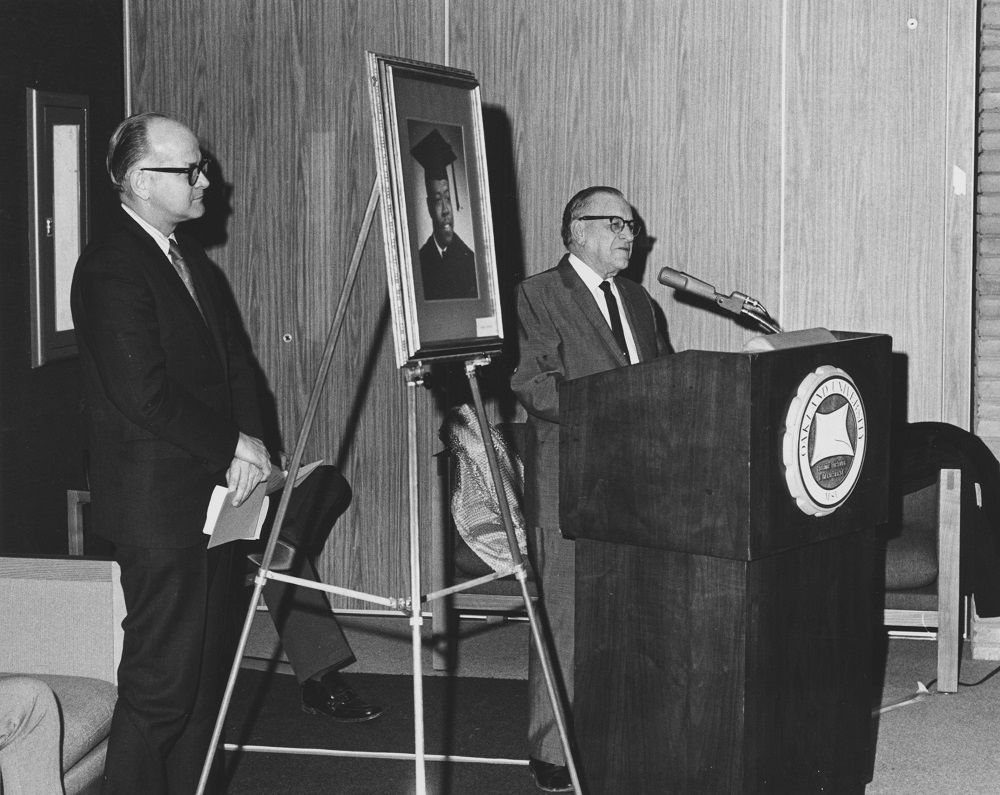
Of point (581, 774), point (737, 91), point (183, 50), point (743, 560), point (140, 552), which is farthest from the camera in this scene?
point (183, 50)

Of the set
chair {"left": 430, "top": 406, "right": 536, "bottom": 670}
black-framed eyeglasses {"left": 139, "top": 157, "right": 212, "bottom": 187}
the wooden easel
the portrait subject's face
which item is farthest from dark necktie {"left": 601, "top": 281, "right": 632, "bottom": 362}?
black-framed eyeglasses {"left": 139, "top": 157, "right": 212, "bottom": 187}

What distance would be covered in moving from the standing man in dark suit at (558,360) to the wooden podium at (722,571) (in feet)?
1.32

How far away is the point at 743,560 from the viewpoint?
2.62 meters

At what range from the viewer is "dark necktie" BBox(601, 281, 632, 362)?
11.6ft

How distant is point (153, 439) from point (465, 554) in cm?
186

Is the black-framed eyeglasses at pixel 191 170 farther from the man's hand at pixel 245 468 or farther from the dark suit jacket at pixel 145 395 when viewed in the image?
the man's hand at pixel 245 468

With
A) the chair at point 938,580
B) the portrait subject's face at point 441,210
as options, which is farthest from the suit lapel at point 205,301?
the chair at point 938,580

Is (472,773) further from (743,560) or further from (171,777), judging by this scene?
(743,560)

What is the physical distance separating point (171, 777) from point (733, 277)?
2.77 m

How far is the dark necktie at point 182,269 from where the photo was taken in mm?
3006

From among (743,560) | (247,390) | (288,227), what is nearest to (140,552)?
(247,390)

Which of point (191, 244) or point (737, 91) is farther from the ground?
point (737, 91)

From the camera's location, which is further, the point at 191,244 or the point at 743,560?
the point at 191,244

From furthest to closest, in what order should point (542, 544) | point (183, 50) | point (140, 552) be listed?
point (183, 50) → point (542, 544) → point (140, 552)
